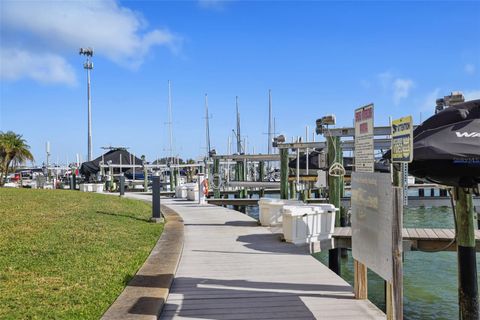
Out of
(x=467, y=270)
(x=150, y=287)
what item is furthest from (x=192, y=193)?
(x=467, y=270)

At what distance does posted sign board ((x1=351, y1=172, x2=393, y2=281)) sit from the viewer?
461cm

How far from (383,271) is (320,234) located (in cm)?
539

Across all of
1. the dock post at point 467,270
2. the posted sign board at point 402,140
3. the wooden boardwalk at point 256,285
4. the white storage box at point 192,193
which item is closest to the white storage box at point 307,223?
the wooden boardwalk at point 256,285

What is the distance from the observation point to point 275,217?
12.7 m

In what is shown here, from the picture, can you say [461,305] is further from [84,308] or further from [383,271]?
[84,308]

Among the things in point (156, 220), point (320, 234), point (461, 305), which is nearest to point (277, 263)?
point (320, 234)

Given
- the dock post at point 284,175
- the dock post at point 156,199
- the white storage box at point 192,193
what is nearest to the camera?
the dock post at point 156,199

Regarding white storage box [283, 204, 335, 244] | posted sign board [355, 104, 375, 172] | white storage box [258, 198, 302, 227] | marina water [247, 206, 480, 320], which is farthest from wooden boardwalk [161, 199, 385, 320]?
marina water [247, 206, 480, 320]

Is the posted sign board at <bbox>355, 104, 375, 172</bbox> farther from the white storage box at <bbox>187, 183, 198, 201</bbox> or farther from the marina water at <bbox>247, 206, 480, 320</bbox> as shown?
the white storage box at <bbox>187, 183, 198, 201</bbox>

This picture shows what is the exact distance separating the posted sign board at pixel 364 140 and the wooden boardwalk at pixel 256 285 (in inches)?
64.9

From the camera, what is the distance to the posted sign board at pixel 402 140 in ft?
14.5

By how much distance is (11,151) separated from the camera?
136 feet

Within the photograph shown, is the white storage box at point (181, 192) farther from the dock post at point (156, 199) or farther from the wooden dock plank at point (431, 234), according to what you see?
the wooden dock plank at point (431, 234)

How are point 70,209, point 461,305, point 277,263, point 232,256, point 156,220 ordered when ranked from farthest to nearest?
1. point 70,209
2. point 156,220
3. point 232,256
4. point 277,263
5. point 461,305
